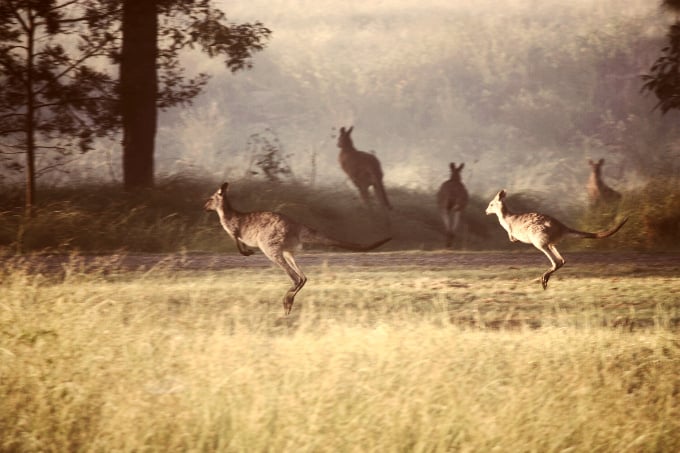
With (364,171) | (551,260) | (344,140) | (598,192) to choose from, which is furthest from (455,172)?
(551,260)

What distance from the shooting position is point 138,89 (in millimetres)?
16969

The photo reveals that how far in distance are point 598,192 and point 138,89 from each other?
27.4ft

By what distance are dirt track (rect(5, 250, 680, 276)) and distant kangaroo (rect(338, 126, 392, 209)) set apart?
424cm

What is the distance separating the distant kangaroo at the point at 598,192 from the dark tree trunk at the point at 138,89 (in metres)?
7.91

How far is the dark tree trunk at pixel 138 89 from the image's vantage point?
1698cm

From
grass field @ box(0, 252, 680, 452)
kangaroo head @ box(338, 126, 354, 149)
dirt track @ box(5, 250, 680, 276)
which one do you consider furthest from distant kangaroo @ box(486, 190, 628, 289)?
kangaroo head @ box(338, 126, 354, 149)

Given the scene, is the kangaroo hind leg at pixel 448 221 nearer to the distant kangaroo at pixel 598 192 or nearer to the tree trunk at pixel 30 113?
the distant kangaroo at pixel 598 192

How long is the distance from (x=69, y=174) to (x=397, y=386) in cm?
1241

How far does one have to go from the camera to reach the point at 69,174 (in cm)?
1850

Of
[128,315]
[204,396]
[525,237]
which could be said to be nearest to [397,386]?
[204,396]

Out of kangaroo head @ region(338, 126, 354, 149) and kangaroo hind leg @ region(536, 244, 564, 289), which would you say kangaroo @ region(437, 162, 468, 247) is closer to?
kangaroo head @ region(338, 126, 354, 149)

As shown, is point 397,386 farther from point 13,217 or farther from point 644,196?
point 644,196

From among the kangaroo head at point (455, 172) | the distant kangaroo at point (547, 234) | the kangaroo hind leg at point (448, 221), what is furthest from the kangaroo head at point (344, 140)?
the distant kangaroo at point (547, 234)

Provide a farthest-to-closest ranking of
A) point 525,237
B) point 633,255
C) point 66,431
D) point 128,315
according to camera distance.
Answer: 1. point 633,255
2. point 525,237
3. point 128,315
4. point 66,431
